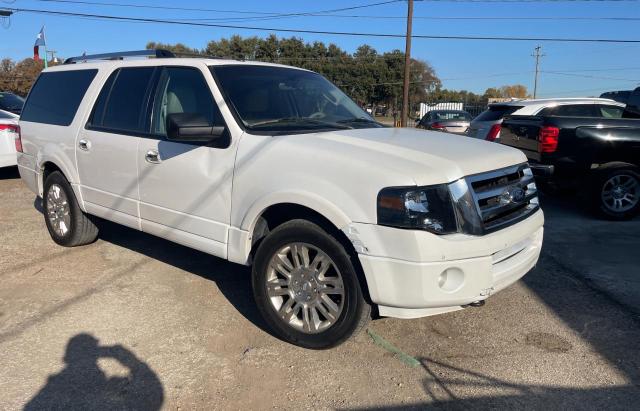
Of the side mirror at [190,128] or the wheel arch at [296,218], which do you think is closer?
the wheel arch at [296,218]

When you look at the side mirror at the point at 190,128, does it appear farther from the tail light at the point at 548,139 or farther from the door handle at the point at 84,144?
the tail light at the point at 548,139

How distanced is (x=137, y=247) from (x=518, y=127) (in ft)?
17.8

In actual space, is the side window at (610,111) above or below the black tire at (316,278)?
above

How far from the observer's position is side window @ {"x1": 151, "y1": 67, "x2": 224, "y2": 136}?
3.97 m

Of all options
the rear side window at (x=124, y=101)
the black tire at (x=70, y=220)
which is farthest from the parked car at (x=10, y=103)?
the rear side window at (x=124, y=101)

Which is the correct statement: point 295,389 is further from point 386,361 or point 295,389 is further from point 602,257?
point 602,257

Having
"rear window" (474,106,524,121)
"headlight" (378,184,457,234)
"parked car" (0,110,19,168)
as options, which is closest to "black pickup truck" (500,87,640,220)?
"rear window" (474,106,524,121)

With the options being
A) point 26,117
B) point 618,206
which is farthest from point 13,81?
point 618,206

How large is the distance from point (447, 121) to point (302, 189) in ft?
53.7

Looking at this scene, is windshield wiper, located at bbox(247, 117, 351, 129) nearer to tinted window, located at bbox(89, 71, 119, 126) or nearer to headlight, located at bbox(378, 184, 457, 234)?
headlight, located at bbox(378, 184, 457, 234)

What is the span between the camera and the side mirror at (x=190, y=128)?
351 cm

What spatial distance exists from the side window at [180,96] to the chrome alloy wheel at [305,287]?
50.8 inches

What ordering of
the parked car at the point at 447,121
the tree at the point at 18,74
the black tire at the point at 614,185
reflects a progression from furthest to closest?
1. the tree at the point at 18,74
2. the parked car at the point at 447,121
3. the black tire at the point at 614,185

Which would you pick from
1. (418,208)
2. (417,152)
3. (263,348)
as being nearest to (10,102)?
(263,348)
